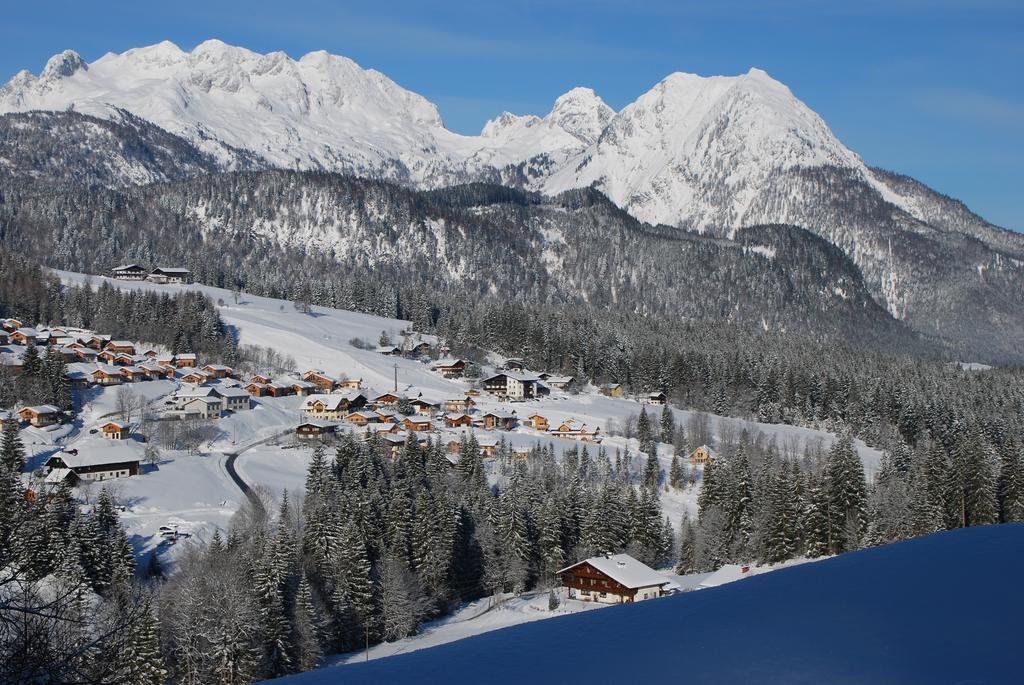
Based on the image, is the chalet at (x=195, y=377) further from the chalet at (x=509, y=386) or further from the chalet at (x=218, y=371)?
the chalet at (x=509, y=386)

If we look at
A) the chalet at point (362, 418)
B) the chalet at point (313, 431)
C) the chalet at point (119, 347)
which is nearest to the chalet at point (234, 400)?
the chalet at point (313, 431)

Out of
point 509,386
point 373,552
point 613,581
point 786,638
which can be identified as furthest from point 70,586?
point 509,386

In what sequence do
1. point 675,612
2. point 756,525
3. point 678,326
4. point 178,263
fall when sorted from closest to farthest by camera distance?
1. point 675,612
2. point 756,525
3. point 678,326
4. point 178,263

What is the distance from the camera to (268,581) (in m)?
36.2

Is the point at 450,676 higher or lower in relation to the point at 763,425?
higher

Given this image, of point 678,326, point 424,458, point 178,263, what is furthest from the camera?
point 178,263

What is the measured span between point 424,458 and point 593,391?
168ft

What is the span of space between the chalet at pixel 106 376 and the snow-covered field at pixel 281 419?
2.95 meters

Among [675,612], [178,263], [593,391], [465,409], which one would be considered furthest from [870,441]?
[178,263]

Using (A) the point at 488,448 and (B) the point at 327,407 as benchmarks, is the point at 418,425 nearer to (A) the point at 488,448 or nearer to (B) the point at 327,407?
(A) the point at 488,448

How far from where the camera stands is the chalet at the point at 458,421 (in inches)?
3285

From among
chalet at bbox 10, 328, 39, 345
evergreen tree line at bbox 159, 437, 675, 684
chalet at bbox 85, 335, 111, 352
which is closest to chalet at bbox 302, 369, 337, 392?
chalet at bbox 85, 335, 111, 352

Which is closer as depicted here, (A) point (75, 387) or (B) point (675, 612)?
(B) point (675, 612)

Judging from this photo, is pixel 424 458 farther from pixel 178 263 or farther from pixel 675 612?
pixel 178 263
